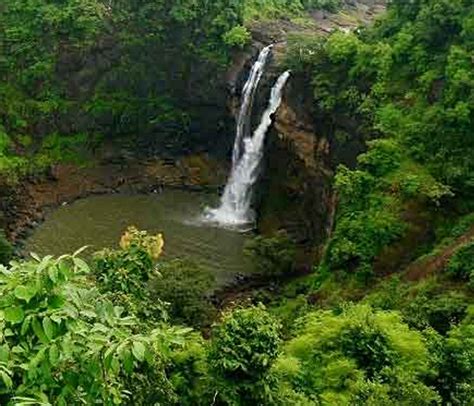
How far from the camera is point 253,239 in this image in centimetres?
2398

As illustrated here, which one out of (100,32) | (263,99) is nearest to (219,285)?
(263,99)

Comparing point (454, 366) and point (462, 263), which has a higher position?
point (454, 366)

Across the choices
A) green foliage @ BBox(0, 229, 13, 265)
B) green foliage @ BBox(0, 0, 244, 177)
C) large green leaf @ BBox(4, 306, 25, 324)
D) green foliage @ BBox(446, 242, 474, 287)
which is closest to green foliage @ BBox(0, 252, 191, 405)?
large green leaf @ BBox(4, 306, 25, 324)

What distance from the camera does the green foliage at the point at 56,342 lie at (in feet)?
11.1

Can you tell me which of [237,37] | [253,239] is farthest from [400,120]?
[237,37]

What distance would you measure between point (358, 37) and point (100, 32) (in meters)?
12.2

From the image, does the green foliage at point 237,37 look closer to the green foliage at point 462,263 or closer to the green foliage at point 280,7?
the green foliage at point 280,7

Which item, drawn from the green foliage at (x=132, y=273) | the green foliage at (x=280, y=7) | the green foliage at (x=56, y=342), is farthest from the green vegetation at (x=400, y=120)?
the green foliage at (x=56, y=342)

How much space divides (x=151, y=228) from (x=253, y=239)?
14.3ft

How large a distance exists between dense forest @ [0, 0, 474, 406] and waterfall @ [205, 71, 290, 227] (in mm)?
2095

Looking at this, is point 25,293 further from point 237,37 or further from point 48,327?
point 237,37

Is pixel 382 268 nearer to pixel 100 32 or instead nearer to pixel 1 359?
pixel 1 359

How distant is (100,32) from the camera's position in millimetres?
31734

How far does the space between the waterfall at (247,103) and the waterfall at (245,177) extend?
19 centimetres
